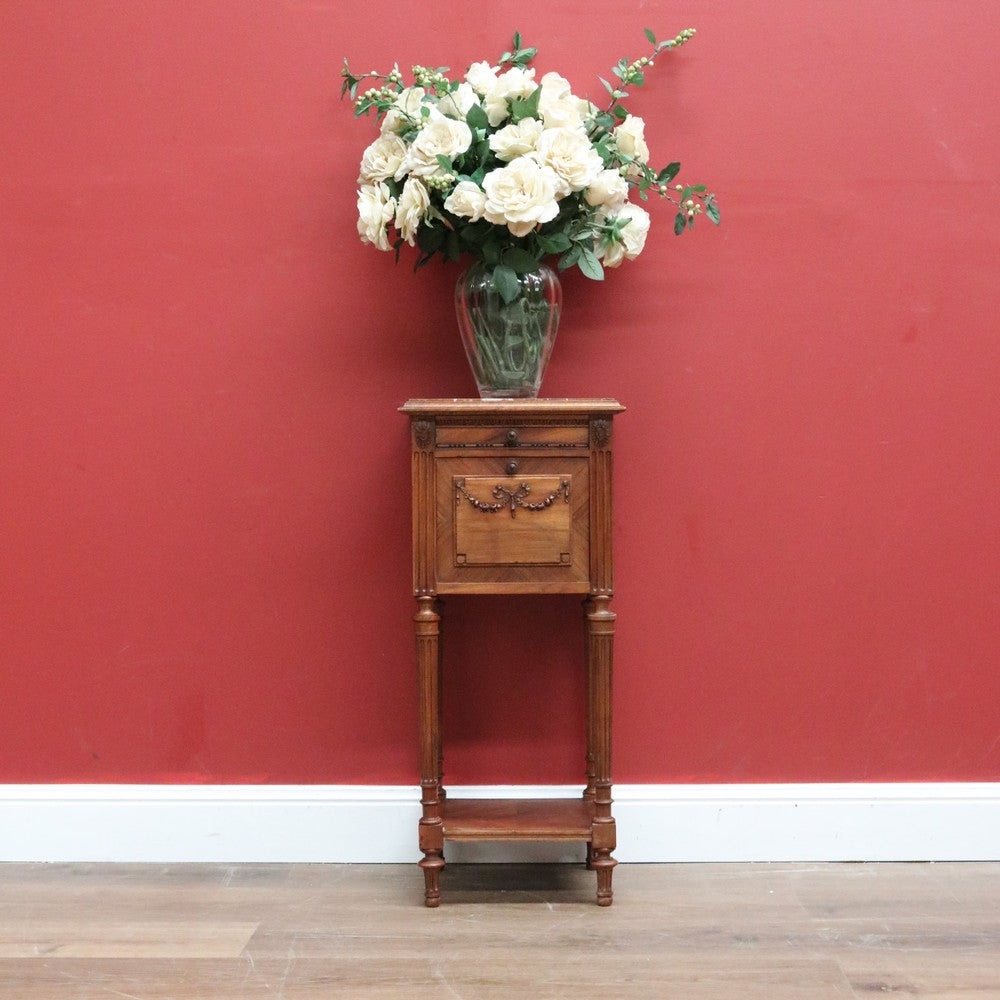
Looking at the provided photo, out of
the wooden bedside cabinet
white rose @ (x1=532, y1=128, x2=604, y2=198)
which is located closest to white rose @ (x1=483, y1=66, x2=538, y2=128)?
Answer: white rose @ (x1=532, y1=128, x2=604, y2=198)

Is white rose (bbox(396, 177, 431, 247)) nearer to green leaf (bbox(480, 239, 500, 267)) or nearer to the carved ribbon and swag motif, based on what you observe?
green leaf (bbox(480, 239, 500, 267))

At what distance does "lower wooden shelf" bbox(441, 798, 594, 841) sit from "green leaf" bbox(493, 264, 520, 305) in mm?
1065

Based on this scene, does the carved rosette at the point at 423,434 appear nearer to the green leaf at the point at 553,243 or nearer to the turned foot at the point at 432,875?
the green leaf at the point at 553,243

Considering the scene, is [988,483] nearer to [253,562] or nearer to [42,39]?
[253,562]

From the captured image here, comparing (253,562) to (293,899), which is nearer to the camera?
(293,899)

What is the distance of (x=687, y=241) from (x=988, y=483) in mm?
878

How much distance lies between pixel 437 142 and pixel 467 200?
137mm

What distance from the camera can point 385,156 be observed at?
6.79 ft

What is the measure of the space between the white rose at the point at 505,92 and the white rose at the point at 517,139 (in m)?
0.08

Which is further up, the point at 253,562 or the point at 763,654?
the point at 253,562

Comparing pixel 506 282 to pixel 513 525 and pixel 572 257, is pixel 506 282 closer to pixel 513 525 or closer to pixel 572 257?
pixel 572 257

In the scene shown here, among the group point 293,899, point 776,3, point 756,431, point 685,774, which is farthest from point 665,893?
point 776,3

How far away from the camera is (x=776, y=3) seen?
2271 mm

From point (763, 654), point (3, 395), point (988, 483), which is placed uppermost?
point (3, 395)
